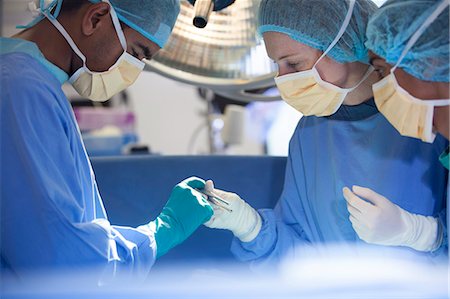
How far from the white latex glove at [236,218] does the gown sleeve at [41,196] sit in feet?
1.22

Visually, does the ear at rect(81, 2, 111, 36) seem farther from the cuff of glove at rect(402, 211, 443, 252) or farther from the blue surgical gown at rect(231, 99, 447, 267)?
the cuff of glove at rect(402, 211, 443, 252)

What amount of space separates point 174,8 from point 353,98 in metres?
0.48

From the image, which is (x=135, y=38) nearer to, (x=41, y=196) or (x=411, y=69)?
(x=41, y=196)

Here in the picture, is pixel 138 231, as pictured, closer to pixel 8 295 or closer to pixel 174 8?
pixel 8 295

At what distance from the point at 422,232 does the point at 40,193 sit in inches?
30.1

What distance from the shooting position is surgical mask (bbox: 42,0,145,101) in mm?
1150

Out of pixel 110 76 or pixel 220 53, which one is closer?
pixel 110 76

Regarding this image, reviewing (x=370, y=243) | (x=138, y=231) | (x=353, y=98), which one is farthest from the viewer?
(x=353, y=98)

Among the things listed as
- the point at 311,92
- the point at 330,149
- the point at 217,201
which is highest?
the point at 311,92

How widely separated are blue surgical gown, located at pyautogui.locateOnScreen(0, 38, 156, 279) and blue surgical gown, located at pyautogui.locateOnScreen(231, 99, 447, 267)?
503mm

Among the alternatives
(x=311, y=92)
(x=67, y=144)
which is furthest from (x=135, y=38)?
(x=311, y=92)

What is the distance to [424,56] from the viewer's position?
932 mm

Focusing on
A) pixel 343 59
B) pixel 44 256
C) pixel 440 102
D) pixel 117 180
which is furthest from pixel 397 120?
pixel 117 180

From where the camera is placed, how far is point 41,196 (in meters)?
0.91
